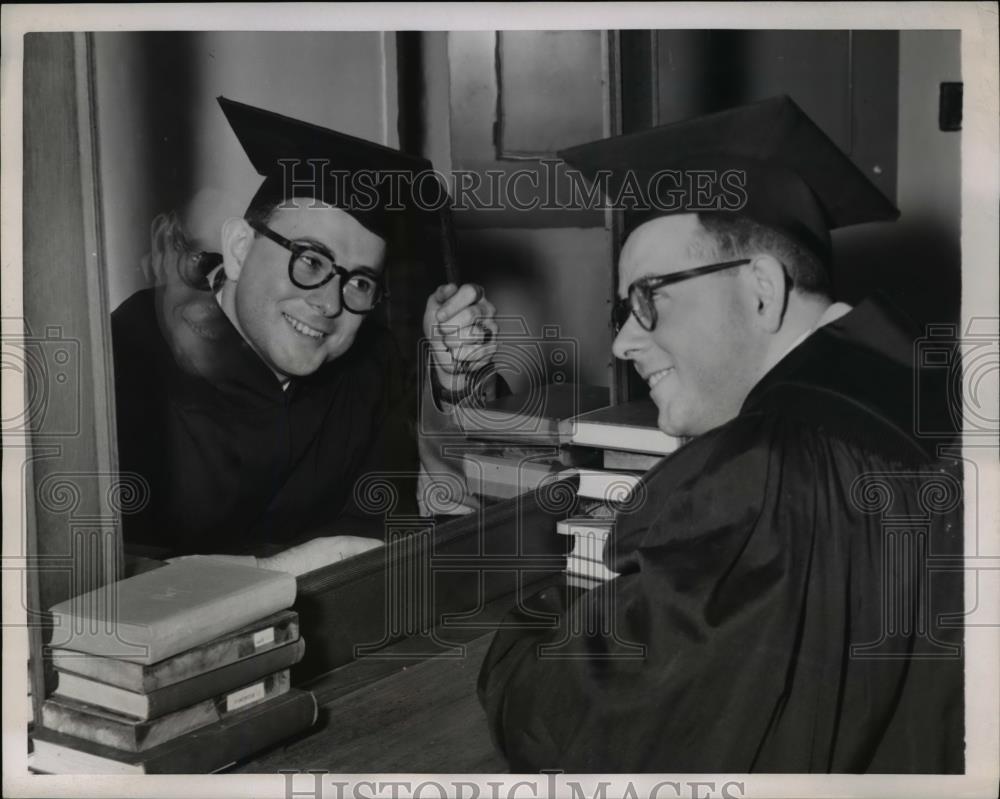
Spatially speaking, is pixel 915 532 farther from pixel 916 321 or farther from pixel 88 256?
pixel 88 256

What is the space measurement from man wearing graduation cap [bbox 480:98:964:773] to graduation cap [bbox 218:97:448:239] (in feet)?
0.96

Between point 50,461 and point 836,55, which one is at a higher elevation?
point 836,55

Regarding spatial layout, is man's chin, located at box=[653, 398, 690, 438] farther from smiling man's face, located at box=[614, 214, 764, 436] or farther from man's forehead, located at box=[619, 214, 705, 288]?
man's forehead, located at box=[619, 214, 705, 288]

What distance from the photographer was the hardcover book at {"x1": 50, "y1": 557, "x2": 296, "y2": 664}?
1888 mm

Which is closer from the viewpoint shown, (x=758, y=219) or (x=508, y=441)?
(x=758, y=219)

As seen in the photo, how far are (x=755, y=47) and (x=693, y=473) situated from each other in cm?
75

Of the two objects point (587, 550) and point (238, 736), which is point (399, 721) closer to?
point (238, 736)

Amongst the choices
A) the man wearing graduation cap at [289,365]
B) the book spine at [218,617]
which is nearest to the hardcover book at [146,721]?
the book spine at [218,617]

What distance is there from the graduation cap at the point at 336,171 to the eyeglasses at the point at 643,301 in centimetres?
37

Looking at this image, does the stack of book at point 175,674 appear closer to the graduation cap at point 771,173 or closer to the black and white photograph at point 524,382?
the black and white photograph at point 524,382

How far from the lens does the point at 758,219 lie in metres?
2.07

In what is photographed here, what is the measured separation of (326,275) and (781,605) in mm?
997


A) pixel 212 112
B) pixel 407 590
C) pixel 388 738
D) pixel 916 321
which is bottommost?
pixel 388 738

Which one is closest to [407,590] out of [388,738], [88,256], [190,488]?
[388,738]
